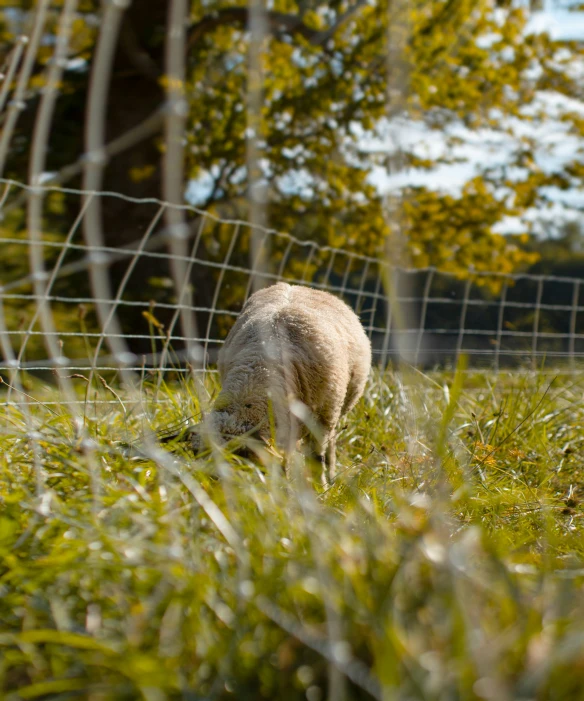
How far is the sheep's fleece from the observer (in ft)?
10.9

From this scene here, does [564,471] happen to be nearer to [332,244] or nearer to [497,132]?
[332,244]

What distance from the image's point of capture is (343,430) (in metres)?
4.43

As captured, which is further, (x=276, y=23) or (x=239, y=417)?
(x=276, y=23)

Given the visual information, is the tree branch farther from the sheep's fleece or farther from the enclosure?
the sheep's fleece

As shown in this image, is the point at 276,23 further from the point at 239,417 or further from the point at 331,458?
the point at 239,417

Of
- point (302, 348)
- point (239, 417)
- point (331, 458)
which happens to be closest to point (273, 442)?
point (239, 417)

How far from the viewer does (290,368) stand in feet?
11.8

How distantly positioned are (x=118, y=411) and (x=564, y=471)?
2204 mm

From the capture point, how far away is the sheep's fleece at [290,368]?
10.9 feet

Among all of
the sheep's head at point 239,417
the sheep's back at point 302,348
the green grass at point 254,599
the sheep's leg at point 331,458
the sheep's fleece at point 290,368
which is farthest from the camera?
the sheep's leg at point 331,458

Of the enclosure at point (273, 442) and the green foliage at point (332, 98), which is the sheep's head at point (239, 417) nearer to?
the enclosure at point (273, 442)

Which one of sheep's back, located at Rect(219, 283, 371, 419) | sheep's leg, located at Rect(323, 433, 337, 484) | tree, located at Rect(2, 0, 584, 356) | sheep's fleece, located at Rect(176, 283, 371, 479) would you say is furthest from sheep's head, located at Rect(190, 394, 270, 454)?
tree, located at Rect(2, 0, 584, 356)

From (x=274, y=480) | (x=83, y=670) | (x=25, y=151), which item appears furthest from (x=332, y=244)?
(x=83, y=670)

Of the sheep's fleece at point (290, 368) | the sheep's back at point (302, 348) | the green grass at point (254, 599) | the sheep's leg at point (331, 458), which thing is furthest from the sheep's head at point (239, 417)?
the sheep's leg at point (331, 458)
